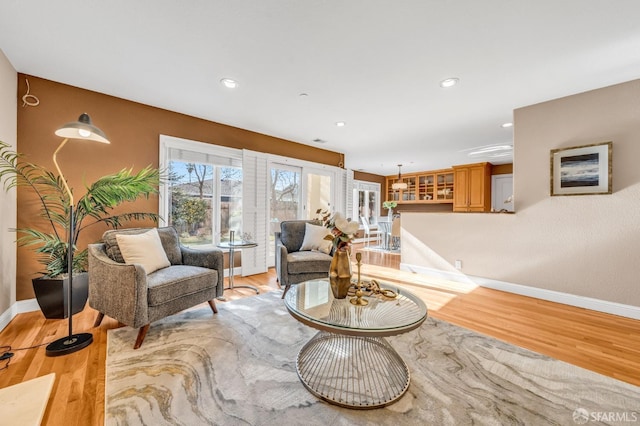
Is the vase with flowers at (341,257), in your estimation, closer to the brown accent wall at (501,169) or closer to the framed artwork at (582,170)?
the framed artwork at (582,170)

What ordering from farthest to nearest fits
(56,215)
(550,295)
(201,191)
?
(201,191), (550,295), (56,215)

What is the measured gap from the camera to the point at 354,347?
1.91m

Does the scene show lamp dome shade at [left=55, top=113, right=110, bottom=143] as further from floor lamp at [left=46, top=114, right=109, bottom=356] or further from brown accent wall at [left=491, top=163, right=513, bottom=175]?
brown accent wall at [left=491, top=163, right=513, bottom=175]

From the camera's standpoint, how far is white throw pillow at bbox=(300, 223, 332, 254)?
3.35m

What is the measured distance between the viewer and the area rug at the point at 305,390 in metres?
1.30

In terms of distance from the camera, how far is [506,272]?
340 centimetres

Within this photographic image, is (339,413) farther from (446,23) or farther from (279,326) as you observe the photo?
(446,23)

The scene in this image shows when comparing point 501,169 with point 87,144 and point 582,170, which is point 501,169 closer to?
point 582,170

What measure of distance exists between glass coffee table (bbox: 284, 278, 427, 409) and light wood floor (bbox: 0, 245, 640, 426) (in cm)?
107

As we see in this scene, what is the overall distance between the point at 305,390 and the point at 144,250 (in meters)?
1.83

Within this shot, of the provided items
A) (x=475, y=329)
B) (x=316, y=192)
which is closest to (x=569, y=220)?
(x=475, y=329)

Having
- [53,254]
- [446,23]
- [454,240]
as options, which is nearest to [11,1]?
[53,254]

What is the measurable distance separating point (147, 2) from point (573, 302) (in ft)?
15.7

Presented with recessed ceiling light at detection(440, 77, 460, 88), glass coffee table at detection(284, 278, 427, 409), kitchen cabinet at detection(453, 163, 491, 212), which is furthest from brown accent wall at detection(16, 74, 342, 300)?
kitchen cabinet at detection(453, 163, 491, 212)
